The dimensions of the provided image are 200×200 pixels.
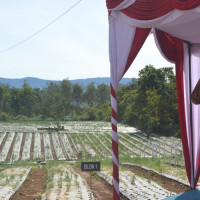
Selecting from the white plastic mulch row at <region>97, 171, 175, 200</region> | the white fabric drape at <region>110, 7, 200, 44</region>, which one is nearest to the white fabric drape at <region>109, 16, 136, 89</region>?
the white fabric drape at <region>110, 7, 200, 44</region>

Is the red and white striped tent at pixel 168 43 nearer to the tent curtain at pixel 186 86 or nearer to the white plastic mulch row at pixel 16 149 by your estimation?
the tent curtain at pixel 186 86

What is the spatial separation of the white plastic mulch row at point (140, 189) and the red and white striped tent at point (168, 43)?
706 millimetres

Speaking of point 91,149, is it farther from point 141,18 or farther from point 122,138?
point 141,18

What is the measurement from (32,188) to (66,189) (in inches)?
40.6

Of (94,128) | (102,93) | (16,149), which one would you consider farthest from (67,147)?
(102,93)

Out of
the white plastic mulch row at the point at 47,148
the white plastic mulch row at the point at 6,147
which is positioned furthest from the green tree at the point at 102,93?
the white plastic mulch row at the point at 6,147

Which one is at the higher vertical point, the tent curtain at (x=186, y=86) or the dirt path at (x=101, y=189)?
the tent curtain at (x=186, y=86)

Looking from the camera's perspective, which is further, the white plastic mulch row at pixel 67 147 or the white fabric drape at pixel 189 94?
the white plastic mulch row at pixel 67 147

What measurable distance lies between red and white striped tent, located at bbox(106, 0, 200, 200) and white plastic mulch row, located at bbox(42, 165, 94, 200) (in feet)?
5.56

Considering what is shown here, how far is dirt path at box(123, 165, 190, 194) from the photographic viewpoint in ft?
21.2

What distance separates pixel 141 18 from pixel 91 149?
1561 centimetres

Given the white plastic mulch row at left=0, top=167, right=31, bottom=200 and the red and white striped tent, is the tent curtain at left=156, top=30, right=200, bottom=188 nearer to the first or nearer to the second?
the red and white striped tent

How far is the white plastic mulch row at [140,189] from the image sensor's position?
5773 mm

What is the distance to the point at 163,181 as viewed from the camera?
7.39m
